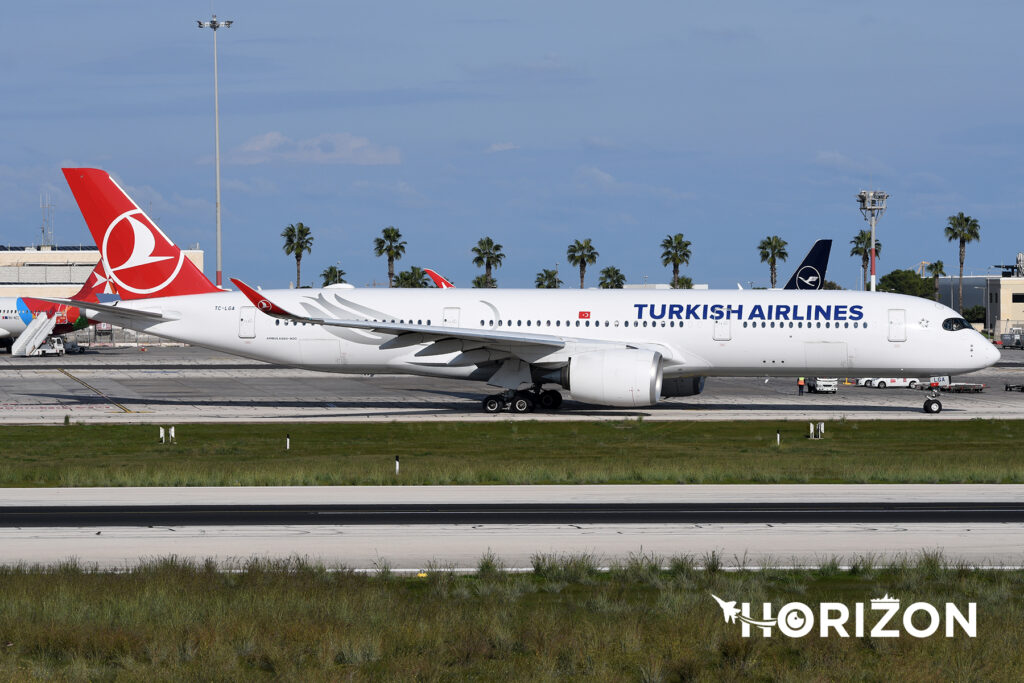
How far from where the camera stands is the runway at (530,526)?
60.0 ft

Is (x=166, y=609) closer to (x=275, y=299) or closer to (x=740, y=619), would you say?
(x=740, y=619)

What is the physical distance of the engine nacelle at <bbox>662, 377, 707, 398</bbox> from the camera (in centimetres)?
4491

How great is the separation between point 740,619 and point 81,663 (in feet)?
25.3

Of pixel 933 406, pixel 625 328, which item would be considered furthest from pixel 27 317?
pixel 933 406

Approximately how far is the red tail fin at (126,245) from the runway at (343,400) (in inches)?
200

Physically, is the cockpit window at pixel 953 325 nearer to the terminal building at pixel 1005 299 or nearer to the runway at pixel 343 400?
the runway at pixel 343 400

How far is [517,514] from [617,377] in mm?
18299

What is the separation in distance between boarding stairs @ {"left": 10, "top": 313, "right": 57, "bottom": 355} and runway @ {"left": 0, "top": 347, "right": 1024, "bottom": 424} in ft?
62.6

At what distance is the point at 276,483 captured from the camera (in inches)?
1063

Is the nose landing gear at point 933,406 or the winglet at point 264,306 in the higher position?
the winglet at point 264,306

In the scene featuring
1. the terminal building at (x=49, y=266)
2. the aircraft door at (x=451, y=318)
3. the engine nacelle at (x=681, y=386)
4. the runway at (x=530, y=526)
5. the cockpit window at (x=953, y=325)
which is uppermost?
the terminal building at (x=49, y=266)

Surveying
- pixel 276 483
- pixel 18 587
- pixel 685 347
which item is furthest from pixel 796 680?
pixel 685 347

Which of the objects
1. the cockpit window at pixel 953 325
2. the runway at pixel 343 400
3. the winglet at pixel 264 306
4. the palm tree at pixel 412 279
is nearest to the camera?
the winglet at pixel 264 306

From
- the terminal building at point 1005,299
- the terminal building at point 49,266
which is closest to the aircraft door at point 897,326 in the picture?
the terminal building at point 1005,299
